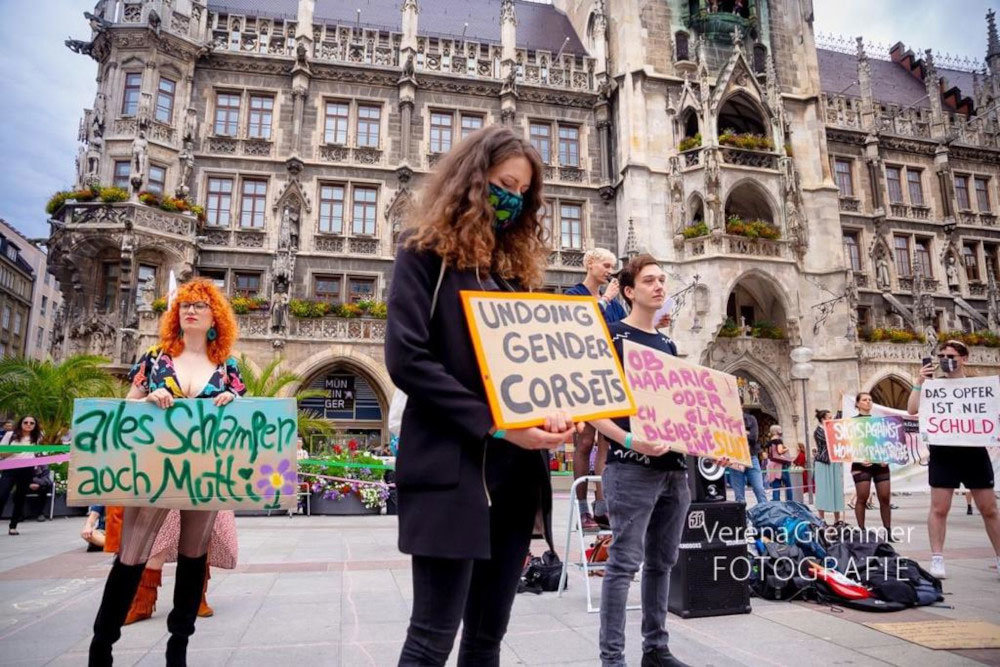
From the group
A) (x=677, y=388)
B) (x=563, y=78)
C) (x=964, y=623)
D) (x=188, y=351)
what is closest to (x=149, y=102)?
(x=563, y=78)

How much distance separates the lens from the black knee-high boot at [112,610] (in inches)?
104

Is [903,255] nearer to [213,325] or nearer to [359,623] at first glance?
[359,623]

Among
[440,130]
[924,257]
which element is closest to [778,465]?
[440,130]

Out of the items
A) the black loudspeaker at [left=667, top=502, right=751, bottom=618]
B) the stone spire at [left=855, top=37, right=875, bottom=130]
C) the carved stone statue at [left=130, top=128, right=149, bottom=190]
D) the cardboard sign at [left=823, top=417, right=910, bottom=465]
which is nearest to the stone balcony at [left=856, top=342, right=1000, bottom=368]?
the stone spire at [left=855, top=37, right=875, bottom=130]

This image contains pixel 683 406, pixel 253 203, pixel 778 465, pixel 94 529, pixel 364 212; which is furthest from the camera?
pixel 364 212

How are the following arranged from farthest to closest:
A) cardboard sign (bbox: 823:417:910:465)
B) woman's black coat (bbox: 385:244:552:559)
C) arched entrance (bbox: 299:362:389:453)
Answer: arched entrance (bbox: 299:362:389:453), cardboard sign (bbox: 823:417:910:465), woman's black coat (bbox: 385:244:552:559)

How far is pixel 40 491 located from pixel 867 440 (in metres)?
13.6

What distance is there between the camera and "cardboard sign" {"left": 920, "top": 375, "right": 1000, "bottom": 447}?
17.5 ft

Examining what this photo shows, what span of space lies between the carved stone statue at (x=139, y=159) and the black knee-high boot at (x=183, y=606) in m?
20.1

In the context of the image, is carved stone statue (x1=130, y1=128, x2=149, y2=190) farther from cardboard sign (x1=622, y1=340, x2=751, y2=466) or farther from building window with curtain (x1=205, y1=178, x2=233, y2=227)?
cardboard sign (x1=622, y1=340, x2=751, y2=466)

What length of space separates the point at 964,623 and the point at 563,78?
78.8ft

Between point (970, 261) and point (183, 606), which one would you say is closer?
point (183, 606)

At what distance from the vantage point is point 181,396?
3.20m

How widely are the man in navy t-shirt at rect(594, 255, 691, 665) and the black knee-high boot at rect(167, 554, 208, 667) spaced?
198 cm
